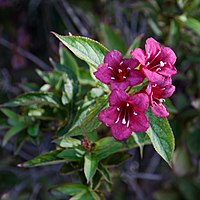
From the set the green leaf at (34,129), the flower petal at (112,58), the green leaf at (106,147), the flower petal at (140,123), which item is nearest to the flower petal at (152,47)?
the flower petal at (112,58)

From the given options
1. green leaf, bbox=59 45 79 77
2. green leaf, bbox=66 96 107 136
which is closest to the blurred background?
green leaf, bbox=59 45 79 77

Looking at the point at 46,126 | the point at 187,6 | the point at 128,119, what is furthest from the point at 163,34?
the point at 128,119

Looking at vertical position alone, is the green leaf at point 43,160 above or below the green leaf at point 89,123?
below

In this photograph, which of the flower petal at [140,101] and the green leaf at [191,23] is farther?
the green leaf at [191,23]

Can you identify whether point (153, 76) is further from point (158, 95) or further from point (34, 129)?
point (34, 129)

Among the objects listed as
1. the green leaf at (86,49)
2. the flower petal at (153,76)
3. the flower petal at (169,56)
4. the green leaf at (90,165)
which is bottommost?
the green leaf at (90,165)

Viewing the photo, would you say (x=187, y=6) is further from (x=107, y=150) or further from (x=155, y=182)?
(x=155, y=182)

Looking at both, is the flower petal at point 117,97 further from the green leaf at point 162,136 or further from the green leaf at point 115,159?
the green leaf at point 115,159
